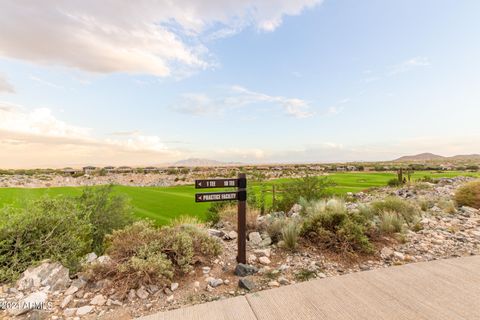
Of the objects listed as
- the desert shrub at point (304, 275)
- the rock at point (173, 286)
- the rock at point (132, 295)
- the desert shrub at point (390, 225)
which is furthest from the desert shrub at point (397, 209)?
the rock at point (132, 295)

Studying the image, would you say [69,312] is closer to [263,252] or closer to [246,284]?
[246,284]

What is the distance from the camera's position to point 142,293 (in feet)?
13.1

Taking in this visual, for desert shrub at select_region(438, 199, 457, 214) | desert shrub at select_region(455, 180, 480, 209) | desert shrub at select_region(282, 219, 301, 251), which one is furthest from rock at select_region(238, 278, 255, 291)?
desert shrub at select_region(455, 180, 480, 209)

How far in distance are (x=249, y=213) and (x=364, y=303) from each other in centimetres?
440

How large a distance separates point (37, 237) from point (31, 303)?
1.45 m

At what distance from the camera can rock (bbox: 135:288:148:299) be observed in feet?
13.0

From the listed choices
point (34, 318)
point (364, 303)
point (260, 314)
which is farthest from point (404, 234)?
point (34, 318)

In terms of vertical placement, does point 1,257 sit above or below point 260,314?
above

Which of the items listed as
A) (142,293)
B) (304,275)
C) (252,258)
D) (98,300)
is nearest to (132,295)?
(142,293)

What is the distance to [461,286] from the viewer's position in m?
3.86

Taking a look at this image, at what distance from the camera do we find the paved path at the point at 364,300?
3250 mm

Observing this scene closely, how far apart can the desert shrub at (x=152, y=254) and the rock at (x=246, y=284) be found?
946 mm

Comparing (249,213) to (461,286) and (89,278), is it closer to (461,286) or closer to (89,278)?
(89,278)

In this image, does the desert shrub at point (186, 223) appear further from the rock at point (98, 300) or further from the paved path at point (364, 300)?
the paved path at point (364, 300)
